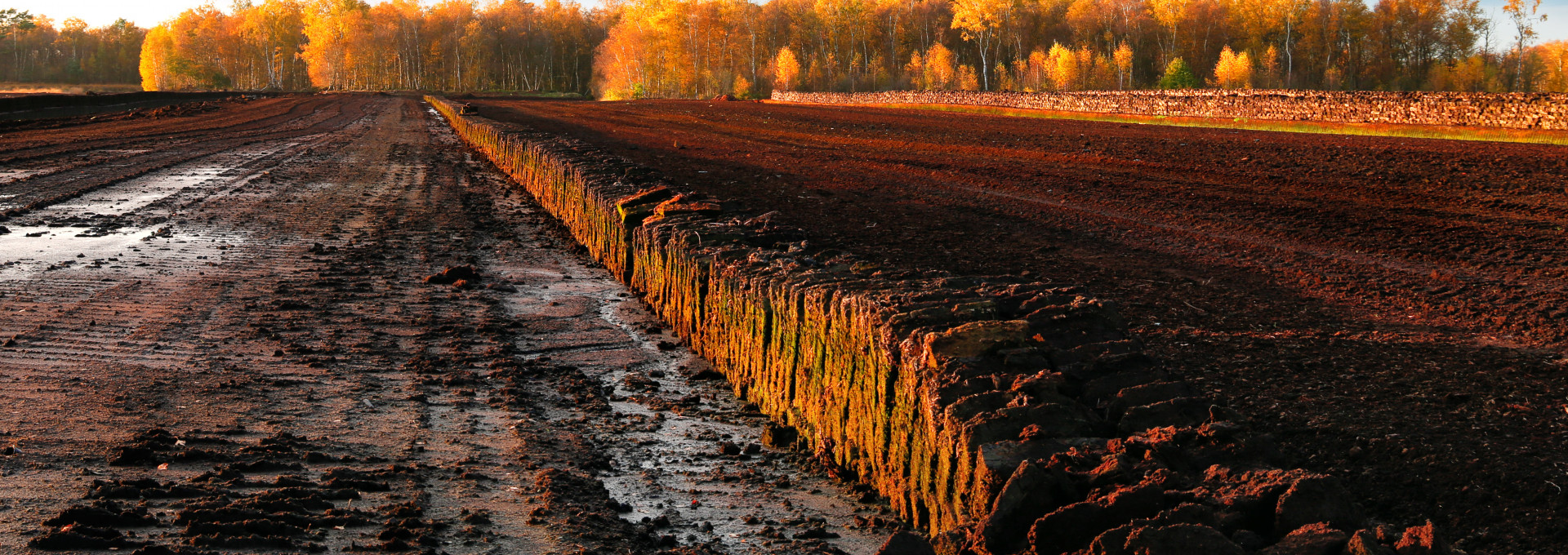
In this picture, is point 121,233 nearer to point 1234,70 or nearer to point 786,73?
point 786,73

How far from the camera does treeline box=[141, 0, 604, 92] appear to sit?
106 meters

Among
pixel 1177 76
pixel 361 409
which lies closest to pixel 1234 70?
pixel 1177 76

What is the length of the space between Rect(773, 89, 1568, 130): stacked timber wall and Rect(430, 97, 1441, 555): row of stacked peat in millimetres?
22247

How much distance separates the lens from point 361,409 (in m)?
4.74

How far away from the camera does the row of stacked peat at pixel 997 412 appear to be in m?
2.39

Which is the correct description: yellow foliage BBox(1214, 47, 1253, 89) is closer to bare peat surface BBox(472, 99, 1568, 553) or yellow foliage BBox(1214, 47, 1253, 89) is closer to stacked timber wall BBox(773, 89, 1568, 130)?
stacked timber wall BBox(773, 89, 1568, 130)

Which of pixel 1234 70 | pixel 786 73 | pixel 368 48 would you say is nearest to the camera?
pixel 1234 70

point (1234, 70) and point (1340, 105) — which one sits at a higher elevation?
point (1234, 70)

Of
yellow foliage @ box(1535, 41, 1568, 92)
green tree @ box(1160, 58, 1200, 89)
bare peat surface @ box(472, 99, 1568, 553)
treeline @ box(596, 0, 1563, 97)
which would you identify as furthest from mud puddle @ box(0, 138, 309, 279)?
yellow foliage @ box(1535, 41, 1568, 92)

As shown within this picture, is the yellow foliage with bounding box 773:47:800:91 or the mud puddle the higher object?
the yellow foliage with bounding box 773:47:800:91

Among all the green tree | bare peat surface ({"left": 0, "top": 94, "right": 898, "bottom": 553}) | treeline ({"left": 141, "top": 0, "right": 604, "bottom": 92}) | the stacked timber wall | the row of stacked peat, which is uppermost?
treeline ({"left": 141, "top": 0, "right": 604, "bottom": 92})

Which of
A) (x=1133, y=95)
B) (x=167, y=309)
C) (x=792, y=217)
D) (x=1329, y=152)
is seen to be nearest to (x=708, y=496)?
(x=167, y=309)

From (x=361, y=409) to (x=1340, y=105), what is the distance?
27991 millimetres

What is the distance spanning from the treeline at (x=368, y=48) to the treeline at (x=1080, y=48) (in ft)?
83.4
